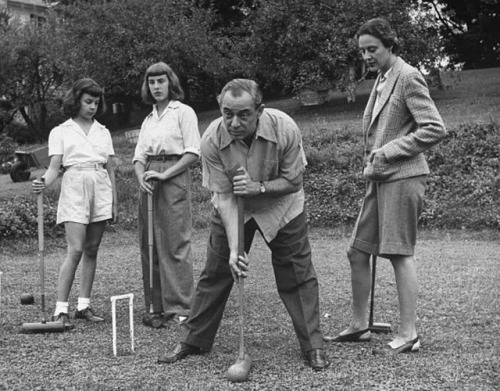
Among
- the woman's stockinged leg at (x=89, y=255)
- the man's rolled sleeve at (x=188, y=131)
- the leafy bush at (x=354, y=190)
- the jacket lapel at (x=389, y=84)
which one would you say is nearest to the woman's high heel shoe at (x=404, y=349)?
the jacket lapel at (x=389, y=84)

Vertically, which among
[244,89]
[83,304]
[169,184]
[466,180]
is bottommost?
[83,304]

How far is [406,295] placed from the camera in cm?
450

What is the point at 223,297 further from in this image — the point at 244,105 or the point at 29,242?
the point at 29,242

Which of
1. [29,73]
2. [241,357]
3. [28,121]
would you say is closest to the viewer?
[241,357]

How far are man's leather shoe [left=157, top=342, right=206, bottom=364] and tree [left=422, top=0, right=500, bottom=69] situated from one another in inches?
842

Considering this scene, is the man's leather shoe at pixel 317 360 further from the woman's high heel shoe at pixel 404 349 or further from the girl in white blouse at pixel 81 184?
the girl in white blouse at pixel 81 184

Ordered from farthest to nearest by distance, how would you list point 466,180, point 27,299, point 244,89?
1. point 466,180
2. point 27,299
3. point 244,89

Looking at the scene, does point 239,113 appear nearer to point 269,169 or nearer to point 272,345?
point 269,169

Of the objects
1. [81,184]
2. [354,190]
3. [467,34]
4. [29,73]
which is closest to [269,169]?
[81,184]

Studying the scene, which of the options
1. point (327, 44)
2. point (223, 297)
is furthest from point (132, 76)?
point (223, 297)

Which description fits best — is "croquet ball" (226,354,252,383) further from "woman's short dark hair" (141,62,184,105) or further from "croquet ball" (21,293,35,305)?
"croquet ball" (21,293,35,305)

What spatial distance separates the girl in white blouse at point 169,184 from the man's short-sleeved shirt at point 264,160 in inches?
48.7

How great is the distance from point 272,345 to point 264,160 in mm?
1245

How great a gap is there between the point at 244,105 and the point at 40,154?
411 inches
